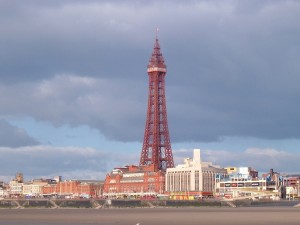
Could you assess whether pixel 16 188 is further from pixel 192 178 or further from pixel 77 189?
pixel 192 178

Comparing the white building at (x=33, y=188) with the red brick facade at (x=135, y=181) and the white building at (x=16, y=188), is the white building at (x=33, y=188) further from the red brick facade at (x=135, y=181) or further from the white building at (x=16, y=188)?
the red brick facade at (x=135, y=181)

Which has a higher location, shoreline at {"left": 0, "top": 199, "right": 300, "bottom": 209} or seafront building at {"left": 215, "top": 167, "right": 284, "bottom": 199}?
seafront building at {"left": 215, "top": 167, "right": 284, "bottom": 199}

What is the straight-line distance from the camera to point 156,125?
5305 inches

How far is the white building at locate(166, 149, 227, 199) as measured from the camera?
13162 cm

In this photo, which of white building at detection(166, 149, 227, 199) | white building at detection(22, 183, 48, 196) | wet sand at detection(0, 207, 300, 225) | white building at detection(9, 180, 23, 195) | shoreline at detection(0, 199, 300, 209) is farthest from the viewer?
white building at detection(9, 180, 23, 195)

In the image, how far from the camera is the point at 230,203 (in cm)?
8962

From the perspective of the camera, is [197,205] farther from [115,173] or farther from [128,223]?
[115,173]

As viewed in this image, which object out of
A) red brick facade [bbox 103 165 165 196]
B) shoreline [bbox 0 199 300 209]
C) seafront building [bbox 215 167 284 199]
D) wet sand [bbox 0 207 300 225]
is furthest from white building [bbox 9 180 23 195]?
wet sand [bbox 0 207 300 225]

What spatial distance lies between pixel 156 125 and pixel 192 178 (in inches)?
510

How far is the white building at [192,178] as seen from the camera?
13162 centimetres

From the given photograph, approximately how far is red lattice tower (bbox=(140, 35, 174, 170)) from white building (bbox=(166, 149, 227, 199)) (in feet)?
9.86

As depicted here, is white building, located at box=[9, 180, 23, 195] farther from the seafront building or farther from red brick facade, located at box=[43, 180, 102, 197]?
the seafront building

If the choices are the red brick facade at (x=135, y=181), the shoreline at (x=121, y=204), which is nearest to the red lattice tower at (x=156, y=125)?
the red brick facade at (x=135, y=181)

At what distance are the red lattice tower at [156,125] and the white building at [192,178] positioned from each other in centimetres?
301
